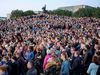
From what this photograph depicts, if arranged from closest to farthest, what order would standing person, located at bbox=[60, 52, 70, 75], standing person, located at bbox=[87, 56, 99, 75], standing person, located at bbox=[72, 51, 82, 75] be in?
standing person, located at bbox=[87, 56, 99, 75]
standing person, located at bbox=[60, 52, 70, 75]
standing person, located at bbox=[72, 51, 82, 75]

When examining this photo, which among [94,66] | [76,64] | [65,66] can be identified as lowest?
[76,64]

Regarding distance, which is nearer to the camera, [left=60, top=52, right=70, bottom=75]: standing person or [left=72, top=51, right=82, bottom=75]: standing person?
[left=60, top=52, right=70, bottom=75]: standing person

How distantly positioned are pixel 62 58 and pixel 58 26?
35.2 meters

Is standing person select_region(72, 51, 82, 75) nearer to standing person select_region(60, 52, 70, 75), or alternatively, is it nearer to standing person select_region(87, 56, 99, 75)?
Result: standing person select_region(60, 52, 70, 75)

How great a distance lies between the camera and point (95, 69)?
40.8 ft

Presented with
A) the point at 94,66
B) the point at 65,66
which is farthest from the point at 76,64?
the point at 94,66

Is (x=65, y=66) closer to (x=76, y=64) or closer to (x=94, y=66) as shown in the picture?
(x=76, y=64)

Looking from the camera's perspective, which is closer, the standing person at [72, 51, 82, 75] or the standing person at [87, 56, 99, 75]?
the standing person at [87, 56, 99, 75]

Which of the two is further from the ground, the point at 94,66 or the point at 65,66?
the point at 94,66

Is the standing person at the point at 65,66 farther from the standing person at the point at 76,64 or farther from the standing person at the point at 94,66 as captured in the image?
the standing person at the point at 94,66

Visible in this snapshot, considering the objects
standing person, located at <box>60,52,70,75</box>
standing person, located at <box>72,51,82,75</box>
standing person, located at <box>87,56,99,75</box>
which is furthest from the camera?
standing person, located at <box>72,51,82,75</box>

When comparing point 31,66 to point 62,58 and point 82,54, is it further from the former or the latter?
point 82,54

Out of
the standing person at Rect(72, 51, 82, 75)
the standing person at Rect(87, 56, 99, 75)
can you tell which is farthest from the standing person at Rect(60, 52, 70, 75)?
the standing person at Rect(87, 56, 99, 75)

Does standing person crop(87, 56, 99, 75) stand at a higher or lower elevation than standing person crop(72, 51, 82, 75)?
higher
